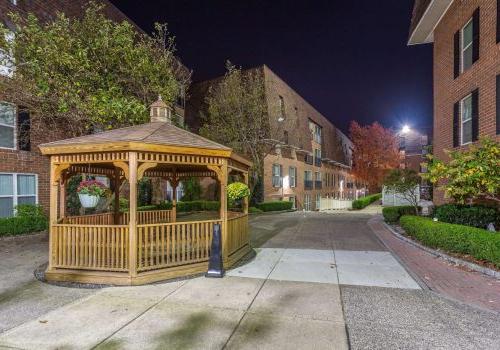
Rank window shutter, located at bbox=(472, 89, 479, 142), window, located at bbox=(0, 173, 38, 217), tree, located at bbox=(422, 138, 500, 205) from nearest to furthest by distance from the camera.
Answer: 1. tree, located at bbox=(422, 138, 500, 205)
2. window shutter, located at bbox=(472, 89, 479, 142)
3. window, located at bbox=(0, 173, 38, 217)

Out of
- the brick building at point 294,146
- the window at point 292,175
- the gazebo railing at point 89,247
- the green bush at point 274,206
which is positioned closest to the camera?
the gazebo railing at point 89,247

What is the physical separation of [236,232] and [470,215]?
24.0 feet

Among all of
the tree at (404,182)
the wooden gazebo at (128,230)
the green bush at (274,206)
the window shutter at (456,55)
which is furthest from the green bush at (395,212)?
the wooden gazebo at (128,230)

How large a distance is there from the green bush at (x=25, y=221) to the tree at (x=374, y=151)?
3988 centimetres

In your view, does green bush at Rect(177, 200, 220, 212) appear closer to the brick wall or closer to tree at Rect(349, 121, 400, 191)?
the brick wall

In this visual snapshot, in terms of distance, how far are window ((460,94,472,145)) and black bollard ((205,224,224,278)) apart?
9906 millimetres

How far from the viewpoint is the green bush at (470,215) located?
8.55 meters

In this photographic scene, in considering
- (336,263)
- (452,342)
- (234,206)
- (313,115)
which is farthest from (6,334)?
(313,115)

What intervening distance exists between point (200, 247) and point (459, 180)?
710cm

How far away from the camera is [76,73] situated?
11.1 m

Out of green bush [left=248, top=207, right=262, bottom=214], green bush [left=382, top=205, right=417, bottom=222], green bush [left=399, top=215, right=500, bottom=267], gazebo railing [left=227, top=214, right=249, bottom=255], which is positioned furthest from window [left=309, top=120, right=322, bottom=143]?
gazebo railing [left=227, top=214, right=249, bottom=255]

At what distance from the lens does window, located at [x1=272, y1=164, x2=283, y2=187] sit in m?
24.8

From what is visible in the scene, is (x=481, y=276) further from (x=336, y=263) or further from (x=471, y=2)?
(x=471, y=2)

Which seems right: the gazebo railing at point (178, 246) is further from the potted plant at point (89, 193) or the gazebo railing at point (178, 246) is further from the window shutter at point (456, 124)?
the window shutter at point (456, 124)
